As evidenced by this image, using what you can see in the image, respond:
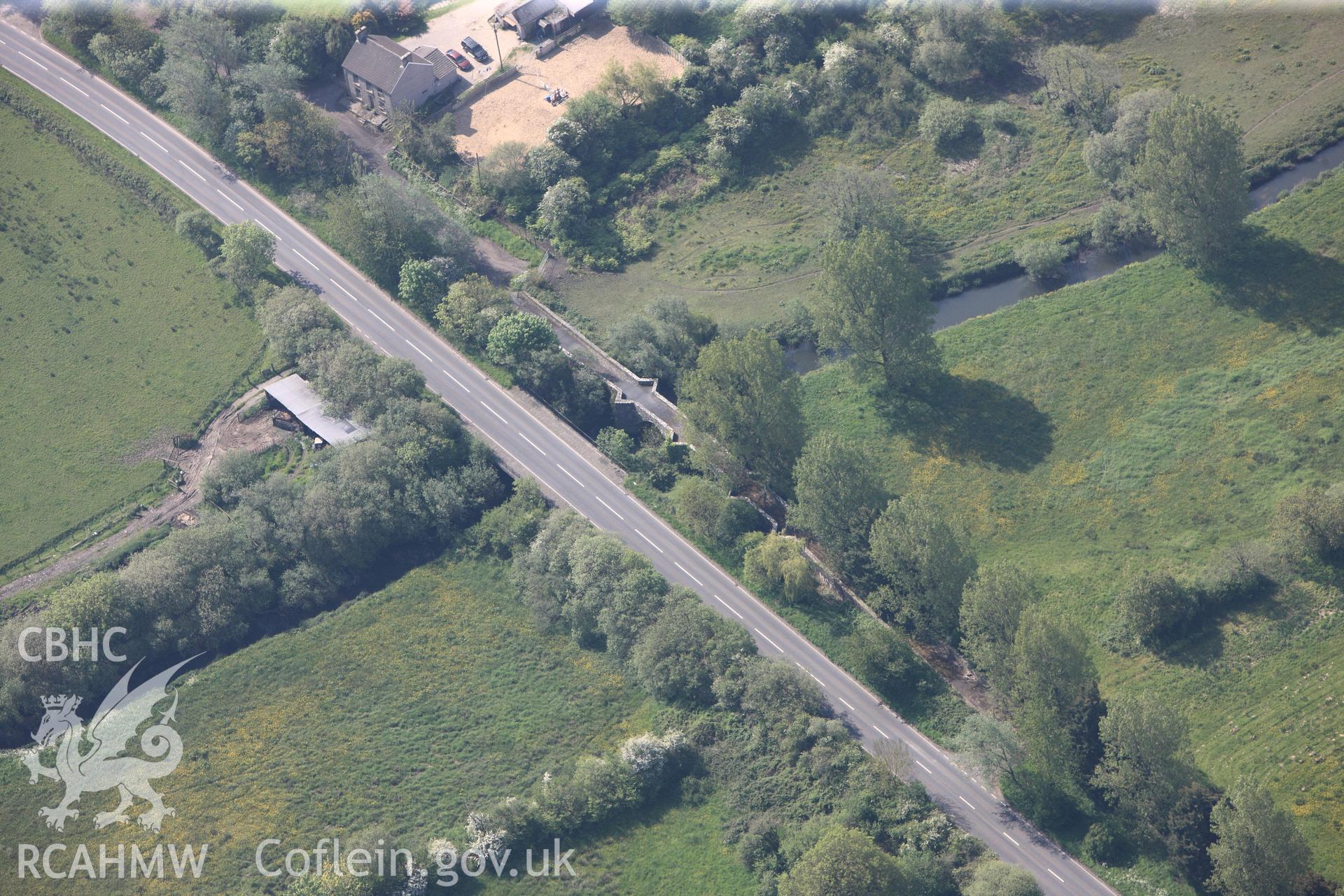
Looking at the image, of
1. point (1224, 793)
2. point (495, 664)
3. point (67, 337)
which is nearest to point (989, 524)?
point (1224, 793)

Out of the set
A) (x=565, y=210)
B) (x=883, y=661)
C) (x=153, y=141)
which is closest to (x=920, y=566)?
(x=883, y=661)

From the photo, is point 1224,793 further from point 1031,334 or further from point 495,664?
point 495,664

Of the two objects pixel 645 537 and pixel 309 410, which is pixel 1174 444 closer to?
pixel 645 537

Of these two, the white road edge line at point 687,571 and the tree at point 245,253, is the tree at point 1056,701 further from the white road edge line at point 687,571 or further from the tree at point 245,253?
the tree at point 245,253

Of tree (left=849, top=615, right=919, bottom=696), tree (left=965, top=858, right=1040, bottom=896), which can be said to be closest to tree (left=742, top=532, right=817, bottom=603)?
tree (left=849, top=615, right=919, bottom=696)

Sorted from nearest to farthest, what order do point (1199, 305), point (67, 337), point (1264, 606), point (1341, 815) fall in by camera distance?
point (1341, 815) → point (1264, 606) → point (1199, 305) → point (67, 337)

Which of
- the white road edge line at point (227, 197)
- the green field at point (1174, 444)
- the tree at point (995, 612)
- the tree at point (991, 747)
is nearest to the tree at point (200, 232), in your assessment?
the white road edge line at point (227, 197)
